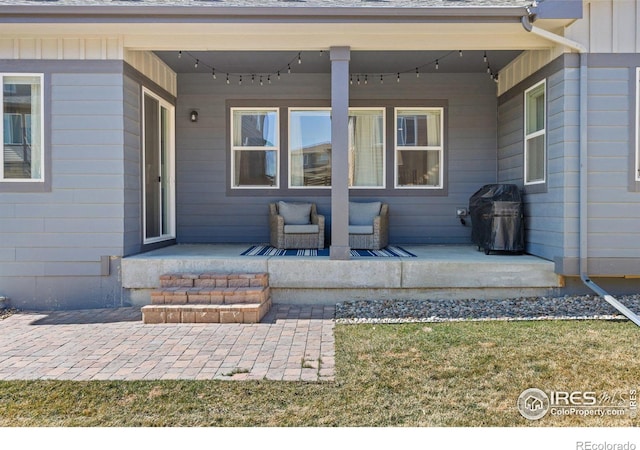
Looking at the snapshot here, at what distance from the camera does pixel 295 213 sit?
714 centimetres

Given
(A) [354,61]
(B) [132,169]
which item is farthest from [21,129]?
(A) [354,61]

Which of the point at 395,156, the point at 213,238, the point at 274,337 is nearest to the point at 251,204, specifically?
the point at 213,238

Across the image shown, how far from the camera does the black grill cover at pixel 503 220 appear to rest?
591 centimetres

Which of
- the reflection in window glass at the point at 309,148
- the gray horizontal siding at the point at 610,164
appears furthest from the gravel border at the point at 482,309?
the reflection in window glass at the point at 309,148

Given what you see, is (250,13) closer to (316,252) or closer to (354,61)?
(354,61)

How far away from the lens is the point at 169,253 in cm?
599

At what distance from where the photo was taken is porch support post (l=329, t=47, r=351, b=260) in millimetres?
5402

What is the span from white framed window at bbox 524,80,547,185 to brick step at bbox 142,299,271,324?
3.82 meters

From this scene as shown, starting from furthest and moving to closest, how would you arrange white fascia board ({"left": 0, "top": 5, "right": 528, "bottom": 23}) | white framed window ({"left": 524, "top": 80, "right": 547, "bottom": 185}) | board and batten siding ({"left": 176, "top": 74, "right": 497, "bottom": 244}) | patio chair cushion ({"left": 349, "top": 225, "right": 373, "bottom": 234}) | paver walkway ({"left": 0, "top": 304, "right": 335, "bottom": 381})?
board and batten siding ({"left": 176, "top": 74, "right": 497, "bottom": 244}) < patio chair cushion ({"left": 349, "top": 225, "right": 373, "bottom": 234}) < white framed window ({"left": 524, "top": 80, "right": 547, "bottom": 185}) < white fascia board ({"left": 0, "top": 5, "right": 528, "bottom": 23}) < paver walkway ({"left": 0, "top": 304, "right": 335, "bottom": 381})

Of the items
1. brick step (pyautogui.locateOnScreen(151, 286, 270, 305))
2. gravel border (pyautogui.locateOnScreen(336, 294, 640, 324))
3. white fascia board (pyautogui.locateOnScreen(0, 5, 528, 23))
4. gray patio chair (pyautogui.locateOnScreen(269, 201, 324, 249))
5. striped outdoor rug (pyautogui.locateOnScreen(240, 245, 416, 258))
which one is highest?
white fascia board (pyautogui.locateOnScreen(0, 5, 528, 23))

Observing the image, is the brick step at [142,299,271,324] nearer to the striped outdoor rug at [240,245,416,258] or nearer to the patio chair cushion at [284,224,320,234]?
the striped outdoor rug at [240,245,416,258]

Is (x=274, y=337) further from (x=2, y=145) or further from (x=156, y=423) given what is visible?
(x=2, y=145)

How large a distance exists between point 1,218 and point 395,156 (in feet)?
17.5

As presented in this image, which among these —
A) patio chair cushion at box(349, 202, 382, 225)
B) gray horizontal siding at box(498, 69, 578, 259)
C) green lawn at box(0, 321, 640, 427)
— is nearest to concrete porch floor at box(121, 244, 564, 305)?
gray horizontal siding at box(498, 69, 578, 259)
